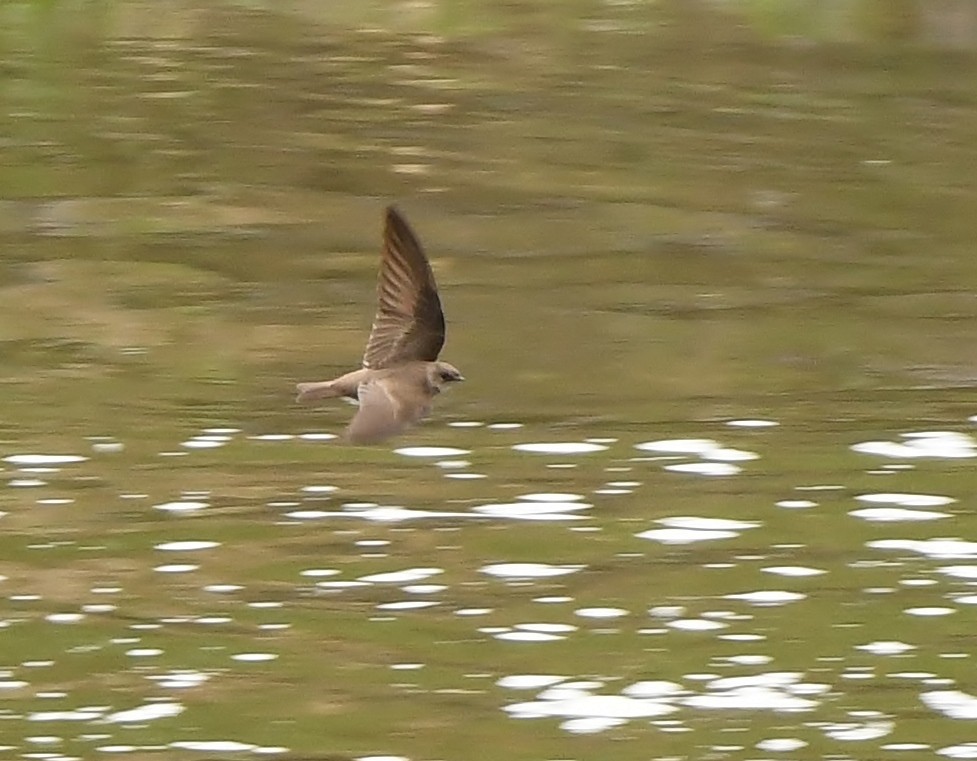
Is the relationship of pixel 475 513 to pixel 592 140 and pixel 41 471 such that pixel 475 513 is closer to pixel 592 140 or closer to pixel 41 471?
pixel 41 471

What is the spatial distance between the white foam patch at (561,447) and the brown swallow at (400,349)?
228 cm

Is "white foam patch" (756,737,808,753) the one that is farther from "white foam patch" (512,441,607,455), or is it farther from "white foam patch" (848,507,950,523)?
"white foam patch" (512,441,607,455)

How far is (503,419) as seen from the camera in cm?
1393

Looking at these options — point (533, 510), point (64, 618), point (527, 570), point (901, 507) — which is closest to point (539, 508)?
point (533, 510)

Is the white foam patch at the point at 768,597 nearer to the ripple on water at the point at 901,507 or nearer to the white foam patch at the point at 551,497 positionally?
the ripple on water at the point at 901,507

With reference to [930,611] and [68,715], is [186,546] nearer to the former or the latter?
[68,715]

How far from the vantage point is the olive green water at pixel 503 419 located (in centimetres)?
999

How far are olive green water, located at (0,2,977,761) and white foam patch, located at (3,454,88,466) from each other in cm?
3

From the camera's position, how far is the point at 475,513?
12125 millimetres

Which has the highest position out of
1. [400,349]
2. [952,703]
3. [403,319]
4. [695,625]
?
[403,319]

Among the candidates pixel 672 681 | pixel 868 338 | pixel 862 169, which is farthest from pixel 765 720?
pixel 862 169

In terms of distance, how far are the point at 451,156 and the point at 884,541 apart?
11.1 metres

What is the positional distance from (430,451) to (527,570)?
1.95 meters

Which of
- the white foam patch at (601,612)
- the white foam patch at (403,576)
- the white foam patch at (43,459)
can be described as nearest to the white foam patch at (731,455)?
the white foam patch at (403,576)
